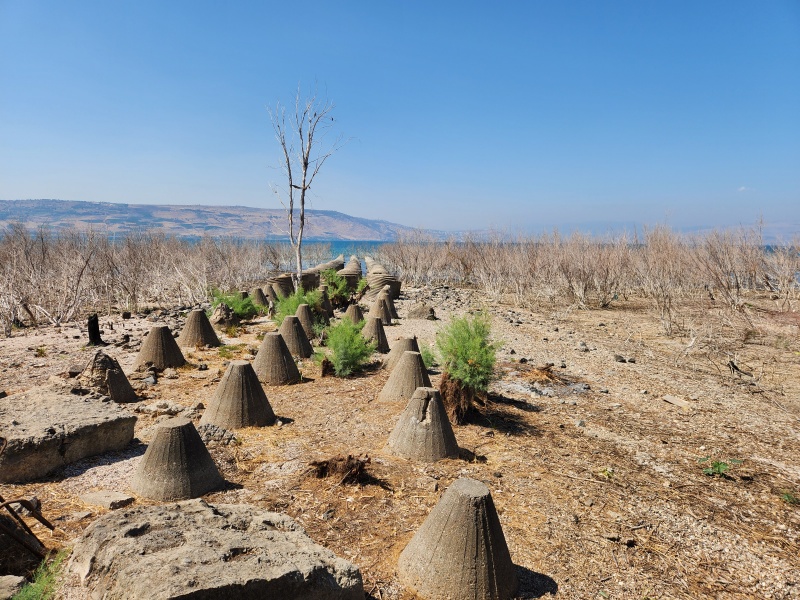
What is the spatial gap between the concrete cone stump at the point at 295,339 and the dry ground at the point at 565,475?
62 centimetres

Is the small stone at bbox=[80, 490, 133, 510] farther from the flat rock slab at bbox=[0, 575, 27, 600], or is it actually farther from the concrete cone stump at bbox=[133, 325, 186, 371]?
the concrete cone stump at bbox=[133, 325, 186, 371]

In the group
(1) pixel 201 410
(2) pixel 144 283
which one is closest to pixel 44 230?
(2) pixel 144 283

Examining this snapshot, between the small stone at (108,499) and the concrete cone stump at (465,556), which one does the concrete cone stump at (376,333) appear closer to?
the small stone at (108,499)

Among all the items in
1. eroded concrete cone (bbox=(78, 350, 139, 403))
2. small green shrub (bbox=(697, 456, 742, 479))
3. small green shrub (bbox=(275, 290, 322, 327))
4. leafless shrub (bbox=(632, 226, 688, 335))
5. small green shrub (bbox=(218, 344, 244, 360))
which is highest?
leafless shrub (bbox=(632, 226, 688, 335))

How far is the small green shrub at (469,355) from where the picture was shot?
6.04 metres

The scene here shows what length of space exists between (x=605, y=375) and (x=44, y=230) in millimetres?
17774

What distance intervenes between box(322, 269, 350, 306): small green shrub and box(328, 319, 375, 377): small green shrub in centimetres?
718

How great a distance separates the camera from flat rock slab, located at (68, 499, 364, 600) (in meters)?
1.88

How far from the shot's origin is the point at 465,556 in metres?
2.87

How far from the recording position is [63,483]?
4020 millimetres

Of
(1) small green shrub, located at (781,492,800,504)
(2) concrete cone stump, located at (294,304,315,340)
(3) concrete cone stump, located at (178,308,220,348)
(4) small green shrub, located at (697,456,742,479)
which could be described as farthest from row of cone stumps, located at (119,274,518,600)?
(3) concrete cone stump, located at (178,308,220,348)

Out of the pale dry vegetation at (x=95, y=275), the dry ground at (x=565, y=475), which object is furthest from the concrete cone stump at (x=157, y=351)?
the pale dry vegetation at (x=95, y=275)

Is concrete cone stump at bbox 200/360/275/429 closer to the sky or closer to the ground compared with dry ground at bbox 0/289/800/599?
closer to the sky

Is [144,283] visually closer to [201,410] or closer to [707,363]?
[201,410]
